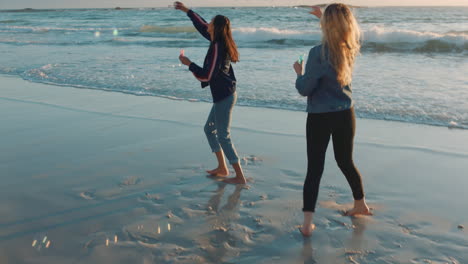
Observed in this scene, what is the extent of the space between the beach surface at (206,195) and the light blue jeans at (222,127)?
14.0 inches

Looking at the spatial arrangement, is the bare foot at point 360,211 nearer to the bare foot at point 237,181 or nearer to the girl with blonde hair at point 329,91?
the girl with blonde hair at point 329,91

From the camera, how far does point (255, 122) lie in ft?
21.8

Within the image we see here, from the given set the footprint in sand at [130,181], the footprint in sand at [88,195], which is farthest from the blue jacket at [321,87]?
the footprint in sand at [88,195]

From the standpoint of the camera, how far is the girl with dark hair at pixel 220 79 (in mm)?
3963

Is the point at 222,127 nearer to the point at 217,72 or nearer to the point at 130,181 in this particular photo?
the point at 217,72

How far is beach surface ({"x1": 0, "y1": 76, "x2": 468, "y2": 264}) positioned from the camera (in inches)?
122

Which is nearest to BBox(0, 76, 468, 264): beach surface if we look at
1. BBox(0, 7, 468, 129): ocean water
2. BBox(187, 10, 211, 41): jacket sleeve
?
→ BBox(0, 7, 468, 129): ocean water

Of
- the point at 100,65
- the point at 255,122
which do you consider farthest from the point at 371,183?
the point at 100,65

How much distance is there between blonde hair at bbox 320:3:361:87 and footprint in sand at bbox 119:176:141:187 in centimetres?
245

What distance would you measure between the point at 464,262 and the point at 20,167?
444 centimetres

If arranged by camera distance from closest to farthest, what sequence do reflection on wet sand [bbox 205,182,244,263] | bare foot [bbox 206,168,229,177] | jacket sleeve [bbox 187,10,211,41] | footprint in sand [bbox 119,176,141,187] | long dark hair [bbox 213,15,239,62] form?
1. reflection on wet sand [bbox 205,182,244,263]
2. long dark hair [bbox 213,15,239,62]
3. footprint in sand [bbox 119,176,141,187]
4. jacket sleeve [bbox 187,10,211,41]
5. bare foot [bbox 206,168,229,177]

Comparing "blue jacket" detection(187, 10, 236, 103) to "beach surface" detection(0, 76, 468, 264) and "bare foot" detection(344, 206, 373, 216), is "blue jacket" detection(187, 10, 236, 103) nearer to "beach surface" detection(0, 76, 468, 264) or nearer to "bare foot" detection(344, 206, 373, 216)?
"beach surface" detection(0, 76, 468, 264)

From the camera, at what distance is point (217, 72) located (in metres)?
4.03

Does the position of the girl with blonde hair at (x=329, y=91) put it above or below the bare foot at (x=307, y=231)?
above
